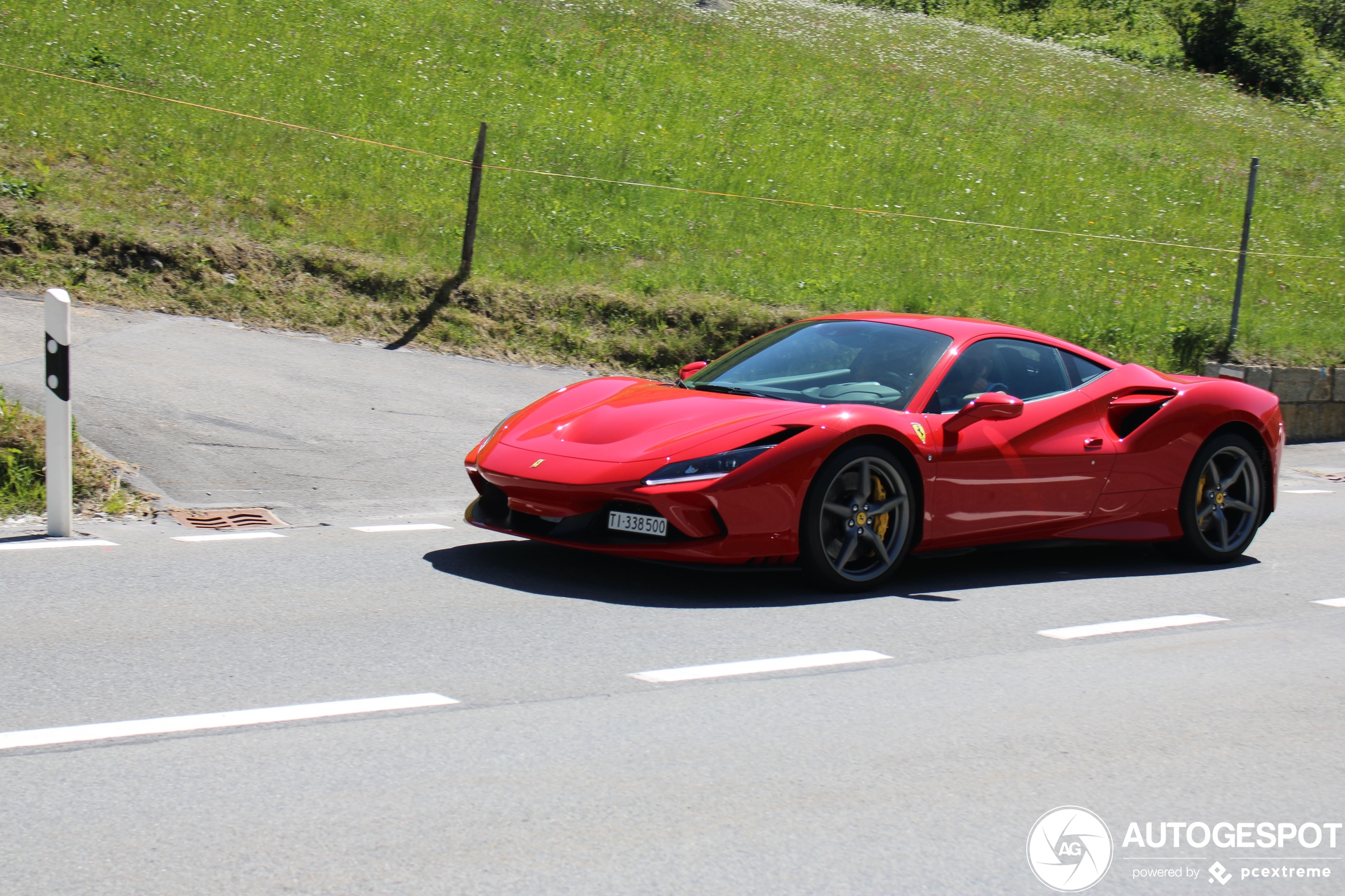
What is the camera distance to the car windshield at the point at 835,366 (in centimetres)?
658

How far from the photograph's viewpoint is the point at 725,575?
6.64 m

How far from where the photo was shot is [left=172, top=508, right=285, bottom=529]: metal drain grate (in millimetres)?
7133

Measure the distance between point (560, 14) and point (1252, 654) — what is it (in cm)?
2354

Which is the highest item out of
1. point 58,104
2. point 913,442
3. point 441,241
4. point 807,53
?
point 807,53

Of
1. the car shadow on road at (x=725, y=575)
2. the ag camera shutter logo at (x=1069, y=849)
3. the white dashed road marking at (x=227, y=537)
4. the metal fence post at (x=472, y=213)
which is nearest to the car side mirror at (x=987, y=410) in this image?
the car shadow on road at (x=725, y=575)

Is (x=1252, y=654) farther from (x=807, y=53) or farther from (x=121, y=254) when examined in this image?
(x=807, y=53)

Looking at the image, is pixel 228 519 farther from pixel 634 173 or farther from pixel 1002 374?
pixel 634 173

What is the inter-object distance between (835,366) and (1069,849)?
3.72 m

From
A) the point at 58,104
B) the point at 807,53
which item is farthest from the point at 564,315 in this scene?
the point at 807,53

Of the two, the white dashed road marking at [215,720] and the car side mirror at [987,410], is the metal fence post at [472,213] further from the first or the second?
the white dashed road marking at [215,720]

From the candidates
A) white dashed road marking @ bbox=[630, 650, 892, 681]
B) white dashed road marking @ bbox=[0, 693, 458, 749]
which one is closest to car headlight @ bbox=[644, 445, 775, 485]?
white dashed road marking @ bbox=[630, 650, 892, 681]

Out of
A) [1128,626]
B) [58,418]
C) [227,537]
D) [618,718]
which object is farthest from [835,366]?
[58,418]

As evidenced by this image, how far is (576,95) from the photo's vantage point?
20141mm

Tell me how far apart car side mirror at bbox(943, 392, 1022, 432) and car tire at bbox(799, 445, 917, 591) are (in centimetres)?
39
